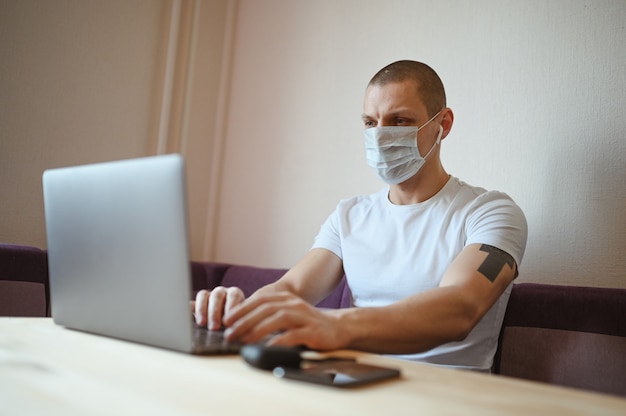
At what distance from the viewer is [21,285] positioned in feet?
5.78

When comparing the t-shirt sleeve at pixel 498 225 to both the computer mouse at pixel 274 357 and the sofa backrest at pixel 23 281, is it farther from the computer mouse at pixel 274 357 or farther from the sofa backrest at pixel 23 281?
the sofa backrest at pixel 23 281

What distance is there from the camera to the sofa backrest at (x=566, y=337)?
53.1 inches

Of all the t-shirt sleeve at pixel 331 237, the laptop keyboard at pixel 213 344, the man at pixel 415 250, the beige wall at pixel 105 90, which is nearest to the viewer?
the laptop keyboard at pixel 213 344

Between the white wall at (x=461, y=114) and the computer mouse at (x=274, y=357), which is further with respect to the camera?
the white wall at (x=461, y=114)

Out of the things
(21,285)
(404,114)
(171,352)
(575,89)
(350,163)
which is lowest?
(21,285)

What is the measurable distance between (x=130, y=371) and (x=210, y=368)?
0.30ft

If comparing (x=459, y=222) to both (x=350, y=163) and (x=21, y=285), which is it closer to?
(x=350, y=163)

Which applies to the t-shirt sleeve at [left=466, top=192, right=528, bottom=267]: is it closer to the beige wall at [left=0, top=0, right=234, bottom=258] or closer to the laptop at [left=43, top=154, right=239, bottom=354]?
the laptop at [left=43, top=154, right=239, bottom=354]

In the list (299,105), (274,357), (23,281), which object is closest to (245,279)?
(23,281)

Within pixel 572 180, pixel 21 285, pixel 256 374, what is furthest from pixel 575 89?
pixel 21 285

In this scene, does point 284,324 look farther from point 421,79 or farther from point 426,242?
point 421,79

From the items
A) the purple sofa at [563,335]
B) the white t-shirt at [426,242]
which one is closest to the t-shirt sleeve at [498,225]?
the white t-shirt at [426,242]

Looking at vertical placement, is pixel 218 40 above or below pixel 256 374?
above

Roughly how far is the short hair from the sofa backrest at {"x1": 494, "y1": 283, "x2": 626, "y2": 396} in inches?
24.2
